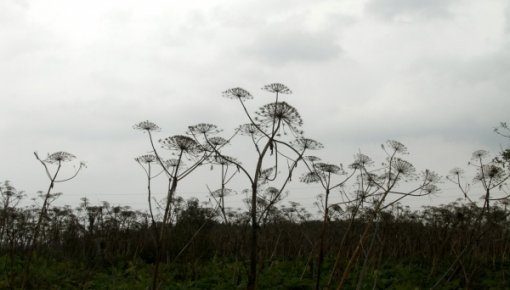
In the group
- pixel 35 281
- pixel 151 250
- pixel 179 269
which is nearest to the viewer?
pixel 35 281

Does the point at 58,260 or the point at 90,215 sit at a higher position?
the point at 90,215

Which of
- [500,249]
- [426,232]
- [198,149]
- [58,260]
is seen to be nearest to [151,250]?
[58,260]

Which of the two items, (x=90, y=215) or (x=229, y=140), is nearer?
(x=229, y=140)

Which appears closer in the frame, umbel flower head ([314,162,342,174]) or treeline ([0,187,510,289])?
umbel flower head ([314,162,342,174])

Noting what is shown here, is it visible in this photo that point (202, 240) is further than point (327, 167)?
Yes

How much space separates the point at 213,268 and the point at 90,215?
207 inches

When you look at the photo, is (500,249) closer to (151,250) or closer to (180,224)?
(180,224)

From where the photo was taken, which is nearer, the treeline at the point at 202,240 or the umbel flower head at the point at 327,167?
the umbel flower head at the point at 327,167

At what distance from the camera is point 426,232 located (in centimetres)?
1291

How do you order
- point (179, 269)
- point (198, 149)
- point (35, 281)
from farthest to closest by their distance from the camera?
point (179, 269) < point (35, 281) < point (198, 149)

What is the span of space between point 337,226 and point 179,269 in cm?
455

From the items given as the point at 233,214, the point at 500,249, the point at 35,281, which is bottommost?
the point at 35,281

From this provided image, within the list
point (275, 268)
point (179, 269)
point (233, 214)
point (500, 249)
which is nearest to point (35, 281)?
point (179, 269)

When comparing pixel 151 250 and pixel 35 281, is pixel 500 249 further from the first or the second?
pixel 35 281
